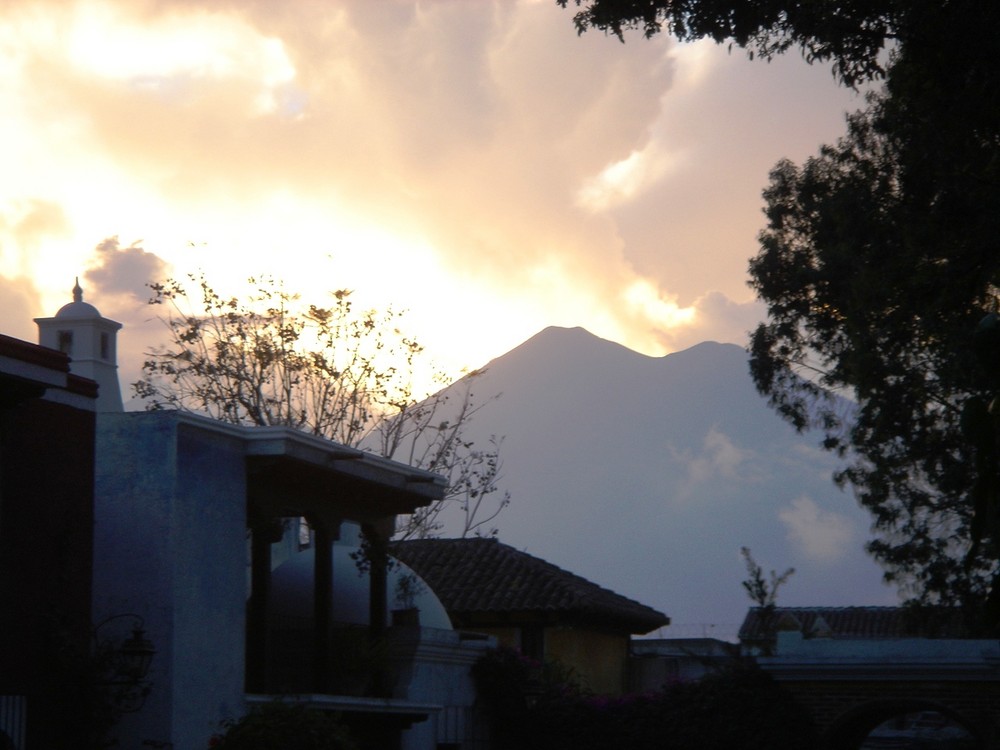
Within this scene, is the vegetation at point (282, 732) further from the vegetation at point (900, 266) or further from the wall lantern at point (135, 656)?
the vegetation at point (900, 266)

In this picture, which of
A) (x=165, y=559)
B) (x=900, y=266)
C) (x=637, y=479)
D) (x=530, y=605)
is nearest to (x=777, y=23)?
(x=900, y=266)

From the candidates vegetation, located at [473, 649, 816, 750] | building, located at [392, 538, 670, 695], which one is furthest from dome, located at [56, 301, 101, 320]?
vegetation, located at [473, 649, 816, 750]

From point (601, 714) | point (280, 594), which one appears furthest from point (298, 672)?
point (601, 714)

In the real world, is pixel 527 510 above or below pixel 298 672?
above

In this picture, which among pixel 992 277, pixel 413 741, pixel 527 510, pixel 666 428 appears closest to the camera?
pixel 992 277

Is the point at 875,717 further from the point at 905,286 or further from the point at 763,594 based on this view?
the point at 905,286

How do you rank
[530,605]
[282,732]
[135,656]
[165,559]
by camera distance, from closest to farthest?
[135,656] → [282,732] → [165,559] → [530,605]

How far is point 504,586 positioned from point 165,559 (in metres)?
15.8

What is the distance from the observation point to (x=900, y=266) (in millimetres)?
17922

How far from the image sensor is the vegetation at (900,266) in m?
14.2

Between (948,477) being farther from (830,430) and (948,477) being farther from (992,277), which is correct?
(992,277)

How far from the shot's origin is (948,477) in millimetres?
25547

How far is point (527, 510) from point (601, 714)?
5068 inches

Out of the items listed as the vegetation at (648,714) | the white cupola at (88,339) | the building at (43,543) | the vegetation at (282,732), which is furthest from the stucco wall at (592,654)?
the building at (43,543)
